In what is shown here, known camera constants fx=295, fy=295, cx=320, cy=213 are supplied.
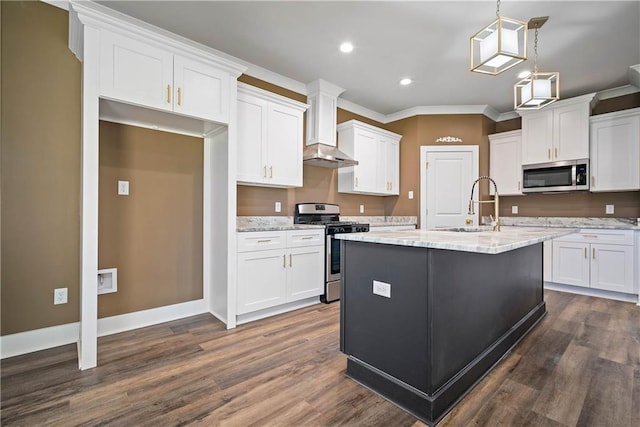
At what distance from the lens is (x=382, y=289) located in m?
1.75

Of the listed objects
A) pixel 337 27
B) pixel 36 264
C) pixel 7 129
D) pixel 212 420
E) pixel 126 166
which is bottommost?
pixel 212 420

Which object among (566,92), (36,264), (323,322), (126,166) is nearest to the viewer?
(36,264)

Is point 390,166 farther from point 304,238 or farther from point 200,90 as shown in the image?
point 200,90

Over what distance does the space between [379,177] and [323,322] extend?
2.59 m

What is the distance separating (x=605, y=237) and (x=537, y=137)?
160 centimetres

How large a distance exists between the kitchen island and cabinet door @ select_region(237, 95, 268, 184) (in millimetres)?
1595

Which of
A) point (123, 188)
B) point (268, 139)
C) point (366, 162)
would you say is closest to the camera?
point (123, 188)

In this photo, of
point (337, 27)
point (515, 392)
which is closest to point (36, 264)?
point (337, 27)

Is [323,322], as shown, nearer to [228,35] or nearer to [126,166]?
[126,166]

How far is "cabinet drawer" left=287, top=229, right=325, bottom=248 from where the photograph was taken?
10.5 ft

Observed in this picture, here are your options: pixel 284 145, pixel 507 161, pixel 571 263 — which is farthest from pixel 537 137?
pixel 284 145

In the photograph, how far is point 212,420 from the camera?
152 cm

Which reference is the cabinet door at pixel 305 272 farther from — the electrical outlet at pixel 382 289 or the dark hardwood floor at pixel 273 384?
the electrical outlet at pixel 382 289

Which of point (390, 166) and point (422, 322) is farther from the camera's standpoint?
point (390, 166)
